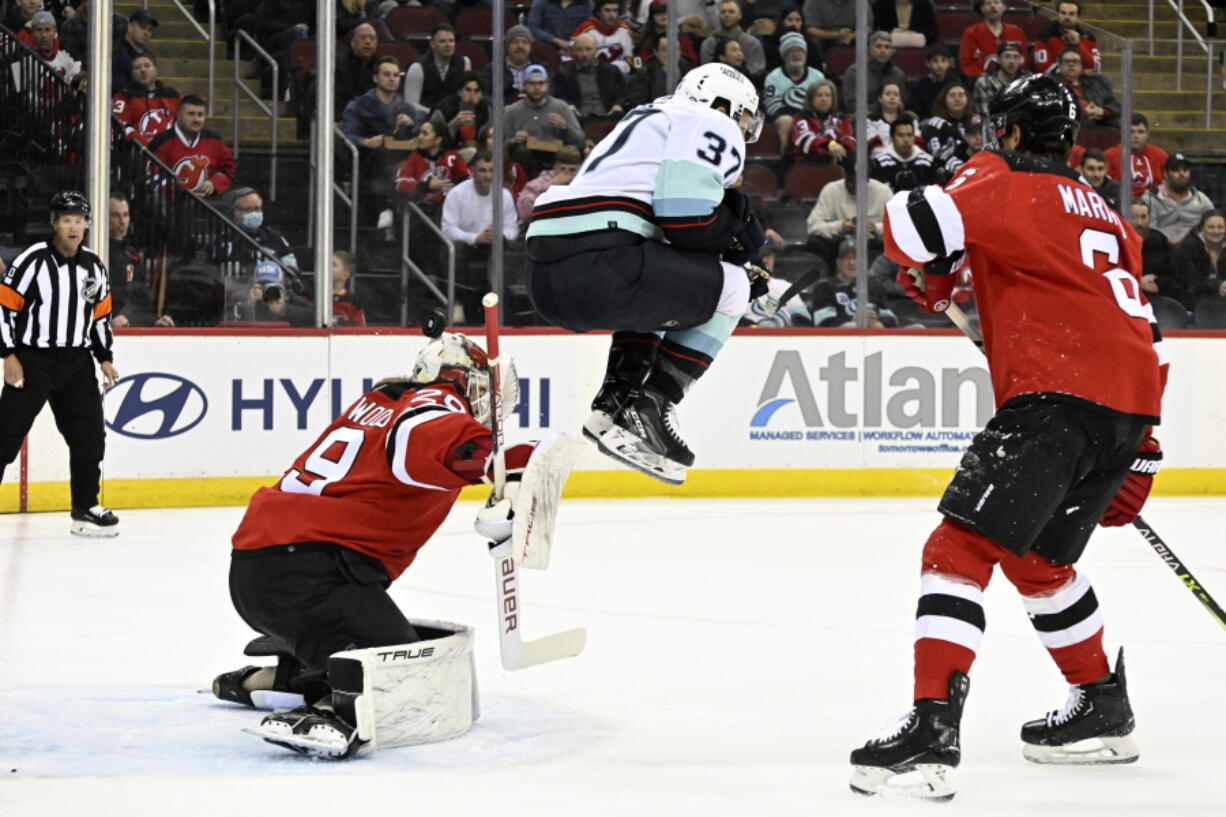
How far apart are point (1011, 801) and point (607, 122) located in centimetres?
691

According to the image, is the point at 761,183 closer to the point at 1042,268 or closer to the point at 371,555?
the point at 371,555

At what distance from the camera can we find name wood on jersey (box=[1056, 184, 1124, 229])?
3617 millimetres

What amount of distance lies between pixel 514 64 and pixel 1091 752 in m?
6.56

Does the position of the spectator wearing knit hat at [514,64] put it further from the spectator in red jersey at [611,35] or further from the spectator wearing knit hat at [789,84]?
the spectator wearing knit hat at [789,84]

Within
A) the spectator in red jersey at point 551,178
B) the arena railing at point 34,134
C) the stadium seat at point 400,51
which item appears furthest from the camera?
the stadium seat at point 400,51

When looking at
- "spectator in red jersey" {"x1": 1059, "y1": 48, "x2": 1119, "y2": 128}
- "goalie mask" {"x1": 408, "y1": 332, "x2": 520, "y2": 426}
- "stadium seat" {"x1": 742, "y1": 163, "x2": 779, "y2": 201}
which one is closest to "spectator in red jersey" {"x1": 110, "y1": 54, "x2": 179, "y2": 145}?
"stadium seat" {"x1": 742, "y1": 163, "x2": 779, "y2": 201}

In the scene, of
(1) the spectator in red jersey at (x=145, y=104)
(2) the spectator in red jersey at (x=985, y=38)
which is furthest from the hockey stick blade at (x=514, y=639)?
(2) the spectator in red jersey at (x=985, y=38)

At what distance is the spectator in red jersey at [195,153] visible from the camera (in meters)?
9.05

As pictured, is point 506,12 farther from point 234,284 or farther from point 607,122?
point 234,284

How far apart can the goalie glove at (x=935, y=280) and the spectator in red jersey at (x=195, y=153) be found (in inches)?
234

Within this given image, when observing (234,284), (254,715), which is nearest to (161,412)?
(234,284)

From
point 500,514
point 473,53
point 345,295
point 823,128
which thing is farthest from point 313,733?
point 823,128

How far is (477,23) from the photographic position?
32.0 ft

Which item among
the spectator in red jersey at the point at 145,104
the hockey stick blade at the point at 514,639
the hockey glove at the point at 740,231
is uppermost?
the spectator in red jersey at the point at 145,104
